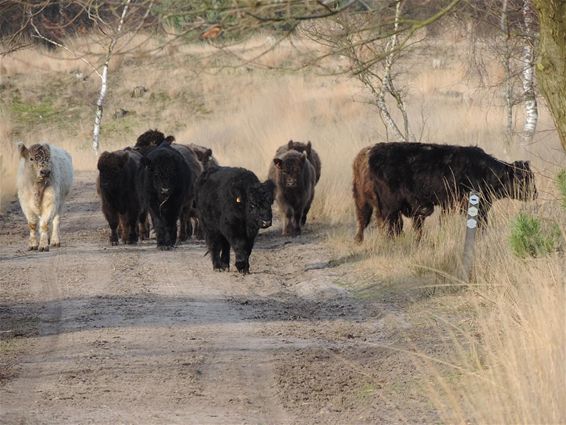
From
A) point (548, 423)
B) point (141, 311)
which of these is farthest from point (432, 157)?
point (548, 423)

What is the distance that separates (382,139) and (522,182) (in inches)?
456

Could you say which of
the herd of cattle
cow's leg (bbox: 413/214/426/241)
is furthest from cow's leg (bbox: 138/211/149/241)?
cow's leg (bbox: 413/214/426/241)

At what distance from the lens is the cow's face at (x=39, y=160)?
17953 mm

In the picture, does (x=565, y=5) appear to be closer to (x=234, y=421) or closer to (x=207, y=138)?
(x=234, y=421)

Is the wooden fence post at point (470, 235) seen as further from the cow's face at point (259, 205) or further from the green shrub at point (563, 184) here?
the cow's face at point (259, 205)

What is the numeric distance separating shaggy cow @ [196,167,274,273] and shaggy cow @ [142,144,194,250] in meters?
2.37

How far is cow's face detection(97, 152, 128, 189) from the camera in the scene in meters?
19.0

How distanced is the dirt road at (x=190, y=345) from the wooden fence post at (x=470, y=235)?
895 millimetres

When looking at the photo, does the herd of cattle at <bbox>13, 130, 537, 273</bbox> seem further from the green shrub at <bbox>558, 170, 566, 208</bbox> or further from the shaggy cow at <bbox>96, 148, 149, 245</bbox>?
the green shrub at <bbox>558, 170, 566, 208</bbox>

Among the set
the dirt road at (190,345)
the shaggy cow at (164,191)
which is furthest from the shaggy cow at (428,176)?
the shaggy cow at (164,191)

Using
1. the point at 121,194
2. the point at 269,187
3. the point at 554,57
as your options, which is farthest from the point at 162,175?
the point at 554,57

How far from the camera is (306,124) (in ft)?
115

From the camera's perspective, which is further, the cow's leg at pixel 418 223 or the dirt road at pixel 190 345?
the cow's leg at pixel 418 223

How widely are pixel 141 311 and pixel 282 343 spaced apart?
2.18m
